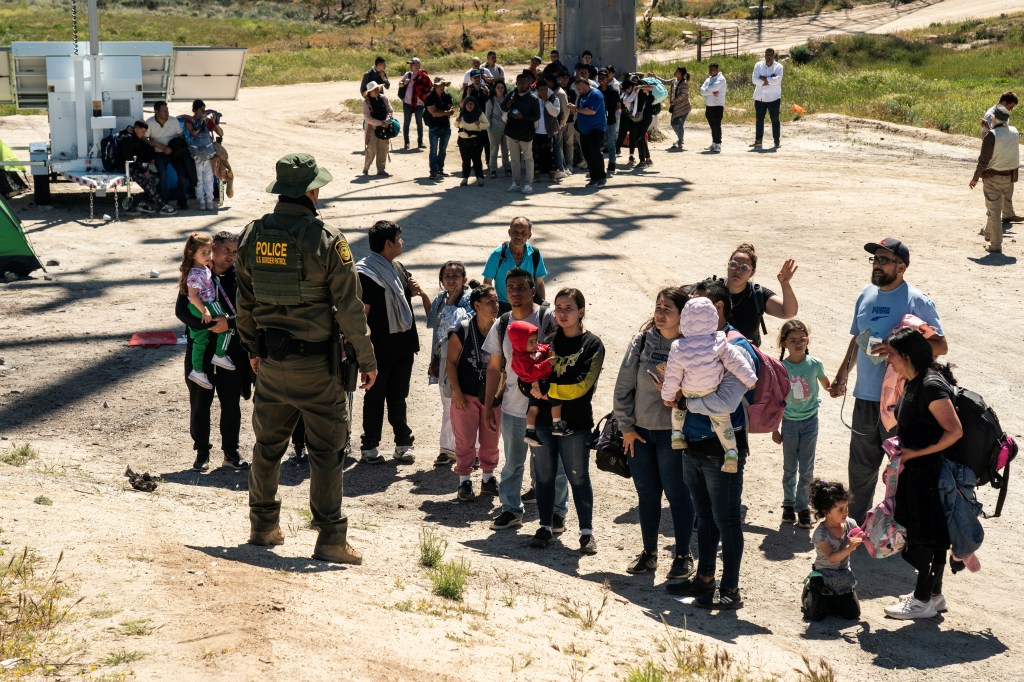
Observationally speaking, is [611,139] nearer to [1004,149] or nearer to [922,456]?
[1004,149]

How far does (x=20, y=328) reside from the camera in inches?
473

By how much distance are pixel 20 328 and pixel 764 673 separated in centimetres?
910

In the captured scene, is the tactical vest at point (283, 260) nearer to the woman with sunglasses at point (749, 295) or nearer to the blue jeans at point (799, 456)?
the woman with sunglasses at point (749, 295)

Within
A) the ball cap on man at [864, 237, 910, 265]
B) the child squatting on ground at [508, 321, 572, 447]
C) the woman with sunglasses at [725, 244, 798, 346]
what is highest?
the ball cap on man at [864, 237, 910, 265]

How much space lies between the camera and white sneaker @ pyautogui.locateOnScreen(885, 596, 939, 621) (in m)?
6.48

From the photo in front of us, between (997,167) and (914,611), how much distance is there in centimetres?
944

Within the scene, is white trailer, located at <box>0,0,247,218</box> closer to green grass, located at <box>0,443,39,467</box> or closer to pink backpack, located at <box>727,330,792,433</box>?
green grass, located at <box>0,443,39,467</box>

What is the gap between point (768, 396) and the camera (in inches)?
279

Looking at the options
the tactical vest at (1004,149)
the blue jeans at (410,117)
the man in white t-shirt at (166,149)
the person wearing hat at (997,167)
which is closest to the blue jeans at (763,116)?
the blue jeans at (410,117)

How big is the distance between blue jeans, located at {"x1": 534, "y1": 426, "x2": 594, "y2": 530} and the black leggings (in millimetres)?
1899

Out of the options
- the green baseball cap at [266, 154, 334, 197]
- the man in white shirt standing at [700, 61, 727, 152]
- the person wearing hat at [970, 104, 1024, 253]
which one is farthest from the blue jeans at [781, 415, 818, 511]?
the man in white shirt standing at [700, 61, 727, 152]

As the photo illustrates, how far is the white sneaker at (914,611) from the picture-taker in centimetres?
648

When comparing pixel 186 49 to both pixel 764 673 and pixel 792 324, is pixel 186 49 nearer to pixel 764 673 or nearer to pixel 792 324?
pixel 792 324

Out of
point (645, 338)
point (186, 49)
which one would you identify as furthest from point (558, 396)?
point (186, 49)
